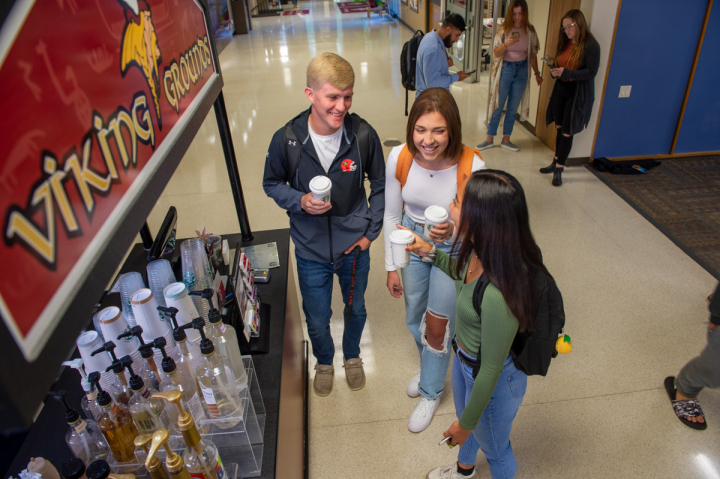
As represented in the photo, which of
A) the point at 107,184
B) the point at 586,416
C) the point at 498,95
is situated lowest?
the point at 586,416

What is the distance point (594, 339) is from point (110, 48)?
2971mm

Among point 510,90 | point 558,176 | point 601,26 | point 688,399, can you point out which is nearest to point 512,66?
point 510,90

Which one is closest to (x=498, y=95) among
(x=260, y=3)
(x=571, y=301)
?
(x=571, y=301)

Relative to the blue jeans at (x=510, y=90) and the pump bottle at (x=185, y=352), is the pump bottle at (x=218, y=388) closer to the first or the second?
the pump bottle at (x=185, y=352)

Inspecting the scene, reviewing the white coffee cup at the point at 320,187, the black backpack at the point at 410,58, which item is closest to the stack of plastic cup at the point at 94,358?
the white coffee cup at the point at 320,187

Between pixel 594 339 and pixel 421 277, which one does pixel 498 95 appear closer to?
pixel 594 339

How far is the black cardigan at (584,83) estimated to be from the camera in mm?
4133

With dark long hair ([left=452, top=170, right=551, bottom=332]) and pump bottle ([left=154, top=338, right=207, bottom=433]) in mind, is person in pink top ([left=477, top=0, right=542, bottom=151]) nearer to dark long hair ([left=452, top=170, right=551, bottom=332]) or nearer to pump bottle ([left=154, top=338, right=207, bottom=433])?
dark long hair ([left=452, top=170, right=551, bottom=332])

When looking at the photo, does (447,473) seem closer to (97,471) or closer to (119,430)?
(119,430)

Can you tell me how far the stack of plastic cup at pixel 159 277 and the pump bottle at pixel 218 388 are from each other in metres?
0.31

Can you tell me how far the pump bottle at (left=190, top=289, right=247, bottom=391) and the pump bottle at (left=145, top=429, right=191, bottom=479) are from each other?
1.21 feet

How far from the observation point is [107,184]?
0.91 m

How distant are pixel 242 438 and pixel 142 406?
1.00ft

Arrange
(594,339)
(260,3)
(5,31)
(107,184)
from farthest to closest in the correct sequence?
(260,3), (594,339), (107,184), (5,31)
